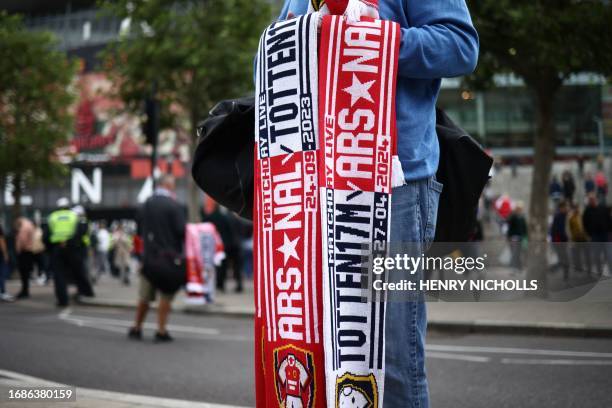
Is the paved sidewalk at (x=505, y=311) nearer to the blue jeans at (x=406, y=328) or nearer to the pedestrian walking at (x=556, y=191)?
the blue jeans at (x=406, y=328)

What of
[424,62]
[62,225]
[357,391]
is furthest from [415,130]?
[62,225]

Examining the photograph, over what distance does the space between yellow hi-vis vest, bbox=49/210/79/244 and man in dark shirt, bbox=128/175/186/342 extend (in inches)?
204

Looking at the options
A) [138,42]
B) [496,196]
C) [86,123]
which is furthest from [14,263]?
[86,123]

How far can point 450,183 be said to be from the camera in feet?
7.82

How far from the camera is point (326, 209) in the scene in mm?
2104

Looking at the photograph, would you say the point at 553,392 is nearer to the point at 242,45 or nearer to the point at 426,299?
the point at 426,299

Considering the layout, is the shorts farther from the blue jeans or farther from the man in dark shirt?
the blue jeans

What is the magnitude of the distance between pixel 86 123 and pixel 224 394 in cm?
5263

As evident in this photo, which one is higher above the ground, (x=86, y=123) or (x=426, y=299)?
(x=86, y=123)

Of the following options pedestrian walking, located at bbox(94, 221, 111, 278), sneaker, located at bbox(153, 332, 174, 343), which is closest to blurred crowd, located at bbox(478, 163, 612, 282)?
sneaker, located at bbox(153, 332, 174, 343)

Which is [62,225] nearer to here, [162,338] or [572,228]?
[162,338]

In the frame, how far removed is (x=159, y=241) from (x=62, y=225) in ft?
18.7

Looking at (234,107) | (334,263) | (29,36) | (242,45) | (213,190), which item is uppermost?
(29,36)

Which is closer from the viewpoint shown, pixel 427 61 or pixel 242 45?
pixel 427 61
